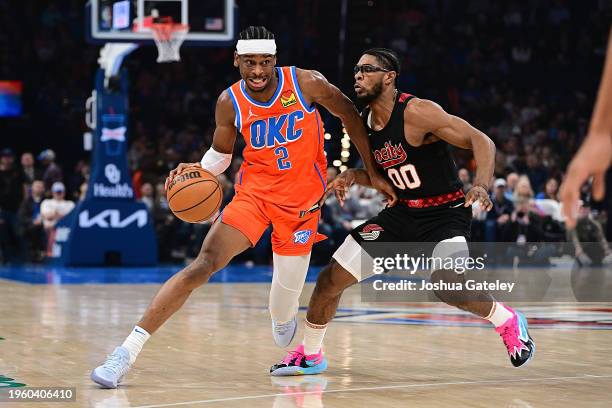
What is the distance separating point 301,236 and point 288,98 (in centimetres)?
73

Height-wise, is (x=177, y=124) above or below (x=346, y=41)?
below

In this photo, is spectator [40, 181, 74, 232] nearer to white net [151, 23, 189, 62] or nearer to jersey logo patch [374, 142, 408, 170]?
white net [151, 23, 189, 62]

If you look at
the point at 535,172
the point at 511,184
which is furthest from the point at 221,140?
the point at 535,172

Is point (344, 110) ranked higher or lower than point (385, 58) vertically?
lower

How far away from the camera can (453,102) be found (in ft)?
69.3

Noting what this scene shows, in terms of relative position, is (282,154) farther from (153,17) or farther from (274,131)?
(153,17)

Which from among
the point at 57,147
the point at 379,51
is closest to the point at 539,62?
the point at 57,147

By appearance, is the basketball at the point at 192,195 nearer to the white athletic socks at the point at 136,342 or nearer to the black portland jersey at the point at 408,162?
the white athletic socks at the point at 136,342

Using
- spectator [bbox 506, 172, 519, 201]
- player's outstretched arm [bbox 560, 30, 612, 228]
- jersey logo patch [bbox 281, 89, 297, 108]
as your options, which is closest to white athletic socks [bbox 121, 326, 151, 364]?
jersey logo patch [bbox 281, 89, 297, 108]

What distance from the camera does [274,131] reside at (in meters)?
5.80

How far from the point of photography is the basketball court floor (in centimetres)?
515

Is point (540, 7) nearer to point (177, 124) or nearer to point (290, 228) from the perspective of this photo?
point (177, 124)

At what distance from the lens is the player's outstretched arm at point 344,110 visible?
5.88m

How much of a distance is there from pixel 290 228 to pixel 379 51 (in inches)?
41.6
